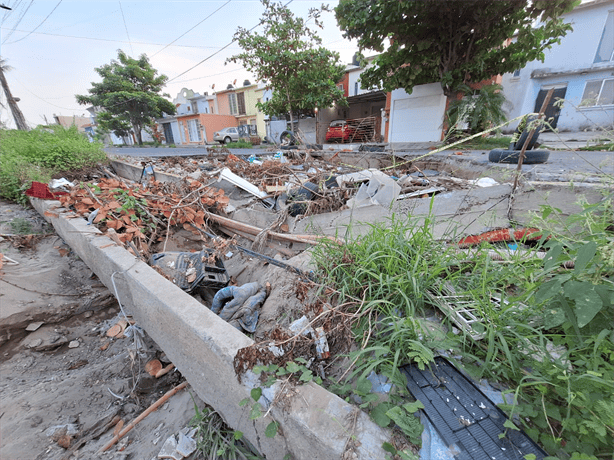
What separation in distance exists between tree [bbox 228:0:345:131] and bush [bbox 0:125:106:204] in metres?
10.0

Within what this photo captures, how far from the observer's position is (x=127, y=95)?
2366 centimetres

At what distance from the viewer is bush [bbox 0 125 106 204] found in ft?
16.4

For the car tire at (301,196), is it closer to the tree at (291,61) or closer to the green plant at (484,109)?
the green plant at (484,109)

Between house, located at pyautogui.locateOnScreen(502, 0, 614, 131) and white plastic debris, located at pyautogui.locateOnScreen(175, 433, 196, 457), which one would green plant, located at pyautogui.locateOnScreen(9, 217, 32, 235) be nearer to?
white plastic debris, located at pyautogui.locateOnScreen(175, 433, 196, 457)

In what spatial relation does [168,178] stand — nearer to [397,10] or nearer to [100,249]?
[100,249]

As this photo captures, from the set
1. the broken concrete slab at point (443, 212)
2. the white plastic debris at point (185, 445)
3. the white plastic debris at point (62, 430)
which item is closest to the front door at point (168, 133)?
the broken concrete slab at point (443, 212)

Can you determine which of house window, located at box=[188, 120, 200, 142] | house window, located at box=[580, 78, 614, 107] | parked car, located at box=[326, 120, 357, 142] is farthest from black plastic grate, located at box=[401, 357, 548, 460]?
house window, located at box=[188, 120, 200, 142]

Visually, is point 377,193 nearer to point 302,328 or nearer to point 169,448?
point 302,328

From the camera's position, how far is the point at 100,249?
102 inches

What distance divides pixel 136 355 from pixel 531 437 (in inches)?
109

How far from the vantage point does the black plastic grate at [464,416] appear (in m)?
0.87

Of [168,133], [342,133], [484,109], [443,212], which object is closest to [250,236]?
[443,212]

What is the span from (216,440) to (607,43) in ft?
67.1

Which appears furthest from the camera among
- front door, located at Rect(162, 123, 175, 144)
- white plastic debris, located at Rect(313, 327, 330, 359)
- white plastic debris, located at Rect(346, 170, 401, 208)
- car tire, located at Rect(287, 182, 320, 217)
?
front door, located at Rect(162, 123, 175, 144)
